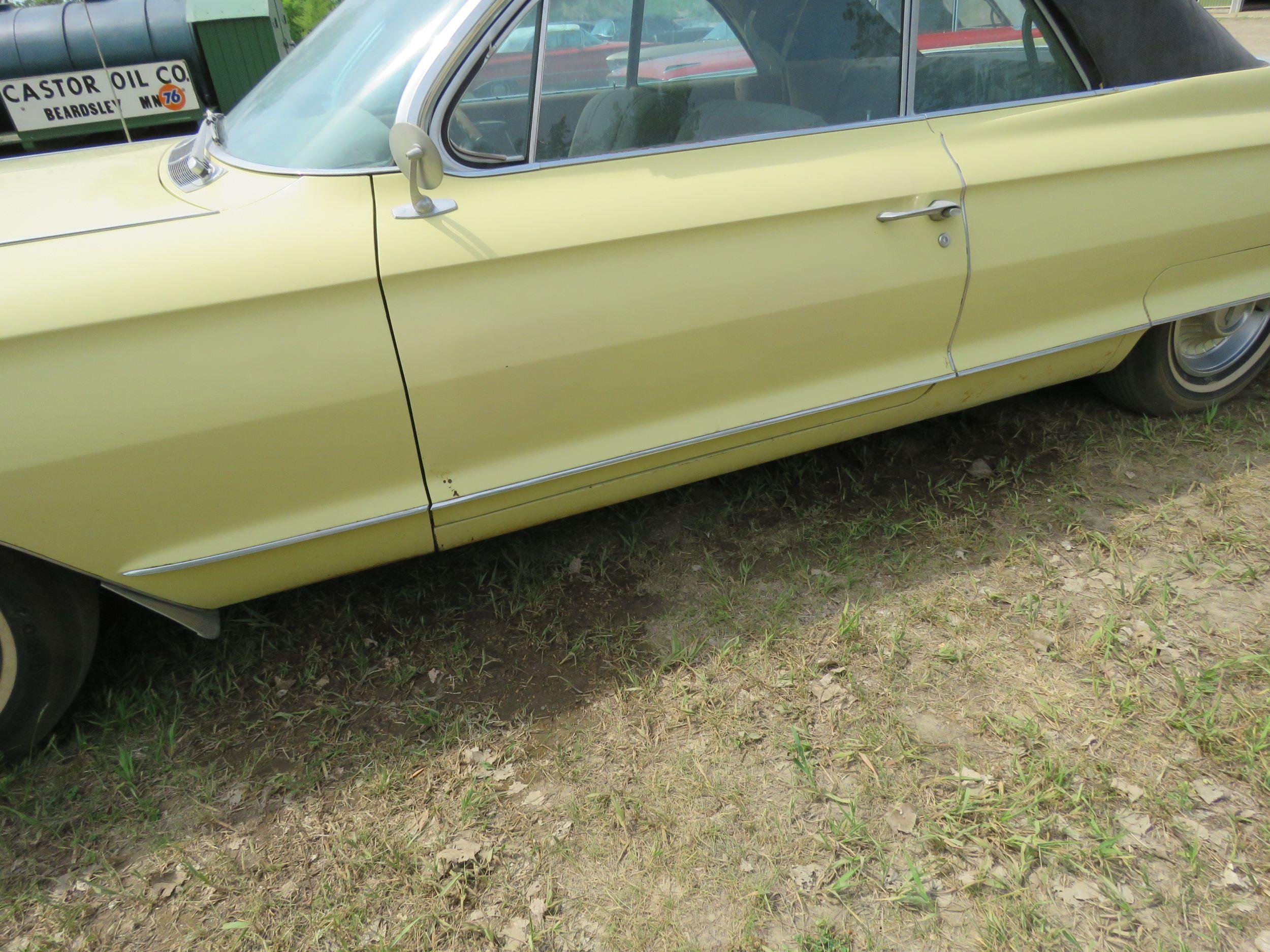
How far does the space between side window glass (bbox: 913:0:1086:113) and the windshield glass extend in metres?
1.30

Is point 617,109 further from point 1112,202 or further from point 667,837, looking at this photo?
point 667,837

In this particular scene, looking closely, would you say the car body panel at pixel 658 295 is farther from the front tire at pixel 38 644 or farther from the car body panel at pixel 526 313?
the front tire at pixel 38 644

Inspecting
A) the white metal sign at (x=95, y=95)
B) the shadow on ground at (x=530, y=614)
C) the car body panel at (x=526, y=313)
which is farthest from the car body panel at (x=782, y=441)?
the white metal sign at (x=95, y=95)

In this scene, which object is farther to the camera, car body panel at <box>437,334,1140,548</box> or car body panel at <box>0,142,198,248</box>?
car body panel at <box>437,334,1140,548</box>

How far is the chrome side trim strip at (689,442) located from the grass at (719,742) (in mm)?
520

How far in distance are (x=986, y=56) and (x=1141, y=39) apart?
52 cm

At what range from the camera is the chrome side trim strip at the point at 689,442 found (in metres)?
→ 2.15

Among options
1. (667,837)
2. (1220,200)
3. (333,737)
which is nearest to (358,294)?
(333,737)

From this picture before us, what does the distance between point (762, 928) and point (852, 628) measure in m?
0.91

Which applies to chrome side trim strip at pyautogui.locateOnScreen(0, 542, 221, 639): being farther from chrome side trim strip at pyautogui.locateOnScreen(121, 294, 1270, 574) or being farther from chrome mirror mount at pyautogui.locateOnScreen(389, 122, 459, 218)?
chrome mirror mount at pyautogui.locateOnScreen(389, 122, 459, 218)

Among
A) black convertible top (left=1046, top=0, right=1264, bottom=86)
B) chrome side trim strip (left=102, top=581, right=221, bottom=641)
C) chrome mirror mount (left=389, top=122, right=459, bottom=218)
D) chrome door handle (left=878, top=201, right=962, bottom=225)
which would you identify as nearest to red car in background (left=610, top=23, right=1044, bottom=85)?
black convertible top (left=1046, top=0, right=1264, bottom=86)

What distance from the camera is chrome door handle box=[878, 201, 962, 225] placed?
228cm

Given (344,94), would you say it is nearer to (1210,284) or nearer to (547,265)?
(547,265)

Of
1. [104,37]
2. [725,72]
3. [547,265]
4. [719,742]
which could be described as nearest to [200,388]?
[547,265]
